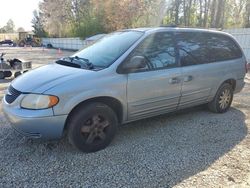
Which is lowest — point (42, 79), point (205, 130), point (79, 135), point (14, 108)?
point (205, 130)

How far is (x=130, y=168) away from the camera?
340 cm

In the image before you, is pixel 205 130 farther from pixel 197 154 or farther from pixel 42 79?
pixel 42 79

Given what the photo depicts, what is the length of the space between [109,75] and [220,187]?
6.40 ft

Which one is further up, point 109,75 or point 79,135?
point 109,75

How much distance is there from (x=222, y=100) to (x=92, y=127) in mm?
3093

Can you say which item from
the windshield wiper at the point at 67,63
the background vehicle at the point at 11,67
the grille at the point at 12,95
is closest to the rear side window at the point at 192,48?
the windshield wiper at the point at 67,63

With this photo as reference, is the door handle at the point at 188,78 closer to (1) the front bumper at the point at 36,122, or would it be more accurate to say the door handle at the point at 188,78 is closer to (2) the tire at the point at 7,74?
(1) the front bumper at the point at 36,122

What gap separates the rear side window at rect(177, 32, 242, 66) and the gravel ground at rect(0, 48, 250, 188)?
1.21 m

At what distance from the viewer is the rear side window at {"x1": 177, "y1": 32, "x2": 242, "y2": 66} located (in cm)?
465

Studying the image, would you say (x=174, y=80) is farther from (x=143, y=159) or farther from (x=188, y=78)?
(x=143, y=159)

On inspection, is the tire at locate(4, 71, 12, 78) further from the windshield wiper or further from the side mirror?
the side mirror

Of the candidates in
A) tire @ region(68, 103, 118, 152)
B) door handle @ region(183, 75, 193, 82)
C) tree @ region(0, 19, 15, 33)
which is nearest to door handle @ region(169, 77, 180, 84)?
door handle @ region(183, 75, 193, 82)

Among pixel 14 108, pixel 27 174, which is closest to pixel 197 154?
pixel 27 174

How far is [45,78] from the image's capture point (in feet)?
11.9
